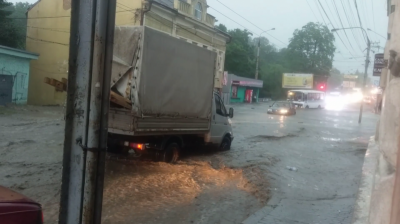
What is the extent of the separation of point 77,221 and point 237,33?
71284 millimetres

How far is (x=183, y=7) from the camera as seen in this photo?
28.8 metres

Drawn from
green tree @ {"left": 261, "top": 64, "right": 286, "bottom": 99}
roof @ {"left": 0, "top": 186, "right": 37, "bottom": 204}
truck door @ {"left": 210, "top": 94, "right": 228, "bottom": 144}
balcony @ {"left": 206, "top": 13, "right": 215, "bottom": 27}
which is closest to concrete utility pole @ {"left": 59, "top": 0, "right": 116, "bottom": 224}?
roof @ {"left": 0, "top": 186, "right": 37, "bottom": 204}

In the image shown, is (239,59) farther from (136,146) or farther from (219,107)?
(136,146)

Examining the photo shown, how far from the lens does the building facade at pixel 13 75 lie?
2512 centimetres

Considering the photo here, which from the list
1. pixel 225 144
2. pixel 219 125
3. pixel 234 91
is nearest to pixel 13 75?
pixel 225 144

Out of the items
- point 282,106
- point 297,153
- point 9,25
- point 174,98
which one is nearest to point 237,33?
point 282,106

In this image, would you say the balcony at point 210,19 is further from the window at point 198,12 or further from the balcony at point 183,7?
the balcony at point 183,7

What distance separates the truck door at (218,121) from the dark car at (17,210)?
9517mm

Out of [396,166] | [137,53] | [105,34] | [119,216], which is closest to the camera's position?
[396,166]

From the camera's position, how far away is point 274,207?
24.4ft

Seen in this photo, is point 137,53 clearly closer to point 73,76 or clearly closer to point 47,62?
point 73,76

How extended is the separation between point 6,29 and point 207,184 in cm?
2845

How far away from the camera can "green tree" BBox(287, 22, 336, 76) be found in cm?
8538

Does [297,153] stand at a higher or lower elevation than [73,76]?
lower
